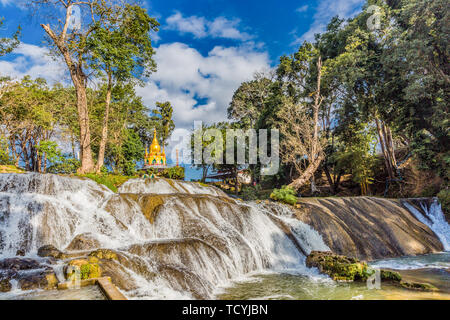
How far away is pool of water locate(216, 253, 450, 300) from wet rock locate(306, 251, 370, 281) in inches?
11.8

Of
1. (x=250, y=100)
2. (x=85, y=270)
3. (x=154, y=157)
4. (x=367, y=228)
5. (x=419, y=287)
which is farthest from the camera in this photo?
(x=250, y=100)

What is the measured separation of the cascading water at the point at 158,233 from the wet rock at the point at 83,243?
19cm

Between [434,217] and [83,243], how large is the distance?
676 inches

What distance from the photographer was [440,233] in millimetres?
12398

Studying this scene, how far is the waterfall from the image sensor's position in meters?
12.4

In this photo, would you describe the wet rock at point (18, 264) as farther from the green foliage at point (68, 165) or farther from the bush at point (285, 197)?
the green foliage at point (68, 165)

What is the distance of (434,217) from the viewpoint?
13.5 metres

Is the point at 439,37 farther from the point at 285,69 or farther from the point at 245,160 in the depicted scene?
the point at 245,160

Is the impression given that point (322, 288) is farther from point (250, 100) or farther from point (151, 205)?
point (250, 100)

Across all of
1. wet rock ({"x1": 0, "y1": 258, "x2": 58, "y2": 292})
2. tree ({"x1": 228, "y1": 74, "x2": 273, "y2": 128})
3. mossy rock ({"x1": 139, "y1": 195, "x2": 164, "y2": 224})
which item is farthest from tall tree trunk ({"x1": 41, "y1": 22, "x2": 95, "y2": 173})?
tree ({"x1": 228, "y1": 74, "x2": 273, "y2": 128})

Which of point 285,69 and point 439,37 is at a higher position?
point 285,69

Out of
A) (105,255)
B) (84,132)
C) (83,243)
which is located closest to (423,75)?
(105,255)
